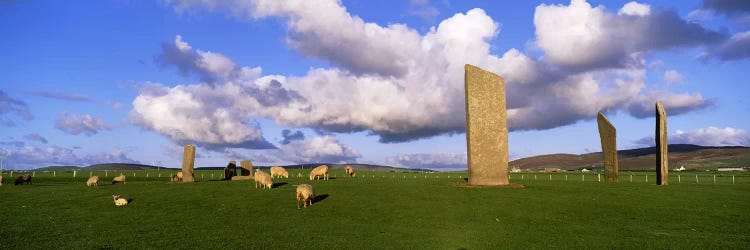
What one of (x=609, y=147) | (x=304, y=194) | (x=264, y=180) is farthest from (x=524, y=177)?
(x=304, y=194)

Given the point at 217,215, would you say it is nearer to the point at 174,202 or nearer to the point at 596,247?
the point at 174,202

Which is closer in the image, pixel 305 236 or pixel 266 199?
pixel 305 236

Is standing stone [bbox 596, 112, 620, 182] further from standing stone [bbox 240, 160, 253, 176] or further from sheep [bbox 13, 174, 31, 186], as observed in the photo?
sheep [bbox 13, 174, 31, 186]

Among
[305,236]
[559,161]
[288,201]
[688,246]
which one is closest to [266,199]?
[288,201]

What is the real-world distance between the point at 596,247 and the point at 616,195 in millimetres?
12225

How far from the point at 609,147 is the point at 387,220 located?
84.6 feet

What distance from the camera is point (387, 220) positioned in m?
17.8

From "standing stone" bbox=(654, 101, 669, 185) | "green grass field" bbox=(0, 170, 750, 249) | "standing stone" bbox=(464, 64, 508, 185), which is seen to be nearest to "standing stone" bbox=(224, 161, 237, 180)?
"green grass field" bbox=(0, 170, 750, 249)

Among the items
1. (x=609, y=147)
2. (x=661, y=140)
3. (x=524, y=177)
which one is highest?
(x=661, y=140)

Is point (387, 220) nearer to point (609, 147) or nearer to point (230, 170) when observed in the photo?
point (609, 147)

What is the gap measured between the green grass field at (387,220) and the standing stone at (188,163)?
12995mm

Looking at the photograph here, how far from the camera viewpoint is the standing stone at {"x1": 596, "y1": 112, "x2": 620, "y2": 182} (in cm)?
3622

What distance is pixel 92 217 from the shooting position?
61.6ft

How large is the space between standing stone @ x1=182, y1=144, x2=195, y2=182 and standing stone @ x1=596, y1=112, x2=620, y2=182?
33.4 m
